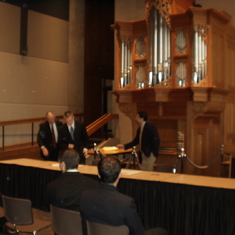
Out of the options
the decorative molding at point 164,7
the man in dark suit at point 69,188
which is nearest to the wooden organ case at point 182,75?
the decorative molding at point 164,7

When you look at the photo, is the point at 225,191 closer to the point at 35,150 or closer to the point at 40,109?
the point at 35,150

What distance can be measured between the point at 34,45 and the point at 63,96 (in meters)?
1.97

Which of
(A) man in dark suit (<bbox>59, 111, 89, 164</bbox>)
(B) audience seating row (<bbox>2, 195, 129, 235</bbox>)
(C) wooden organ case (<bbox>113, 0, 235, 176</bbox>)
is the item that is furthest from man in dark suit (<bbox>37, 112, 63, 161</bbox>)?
(B) audience seating row (<bbox>2, 195, 129, 235</bbox>)

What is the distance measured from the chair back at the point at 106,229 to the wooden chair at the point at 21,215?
1.04m

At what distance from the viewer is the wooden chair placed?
3846mm

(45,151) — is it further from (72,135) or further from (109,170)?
(109,170)

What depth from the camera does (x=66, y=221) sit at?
11.0 feet

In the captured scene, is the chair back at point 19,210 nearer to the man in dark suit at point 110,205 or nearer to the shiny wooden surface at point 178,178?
the man in dark suit at point 110,205

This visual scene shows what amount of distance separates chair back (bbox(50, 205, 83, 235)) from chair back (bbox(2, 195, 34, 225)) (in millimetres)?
460

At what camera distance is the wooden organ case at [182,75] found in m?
8.05

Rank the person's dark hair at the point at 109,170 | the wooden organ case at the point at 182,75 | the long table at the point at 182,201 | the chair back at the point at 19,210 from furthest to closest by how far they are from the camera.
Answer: the wooden organ case at the point at 182,75 → the long table at the point at 182,201 → the chair back at the point at 19,210 → the person's dark hair at the point at 109,170

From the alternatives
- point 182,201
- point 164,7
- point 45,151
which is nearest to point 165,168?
point 182,201

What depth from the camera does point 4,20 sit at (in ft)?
34.8

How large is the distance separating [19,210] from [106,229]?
139cm
